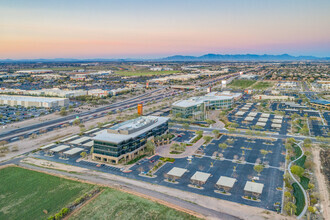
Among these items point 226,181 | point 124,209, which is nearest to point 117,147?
point 124,209

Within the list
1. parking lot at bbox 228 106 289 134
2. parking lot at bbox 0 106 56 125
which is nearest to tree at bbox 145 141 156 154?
parking lot at bbox 228 106 289 134

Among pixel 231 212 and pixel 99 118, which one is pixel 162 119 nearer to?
pixel 99 118

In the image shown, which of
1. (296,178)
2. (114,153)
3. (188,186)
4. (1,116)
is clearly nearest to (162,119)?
(114,153)

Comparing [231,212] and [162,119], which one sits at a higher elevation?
[162,119]

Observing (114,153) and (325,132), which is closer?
(114,153)

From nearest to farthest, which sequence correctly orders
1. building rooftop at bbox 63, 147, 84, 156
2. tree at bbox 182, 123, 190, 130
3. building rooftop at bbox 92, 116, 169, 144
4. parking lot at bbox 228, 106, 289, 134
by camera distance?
building rooftop at bbox 92, 116, 169, 144, building rooftop at bbox 63, 147, 84, 156, tree at bbox 182, 123, 190, 130, parking lot at bbox 228, 106, 289, 134

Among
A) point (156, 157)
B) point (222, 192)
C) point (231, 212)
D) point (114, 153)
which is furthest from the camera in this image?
point (156, 157)

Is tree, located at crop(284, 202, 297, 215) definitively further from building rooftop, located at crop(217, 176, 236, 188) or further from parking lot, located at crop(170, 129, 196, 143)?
parking lot, located at crop(170, 129, 196, 143)
